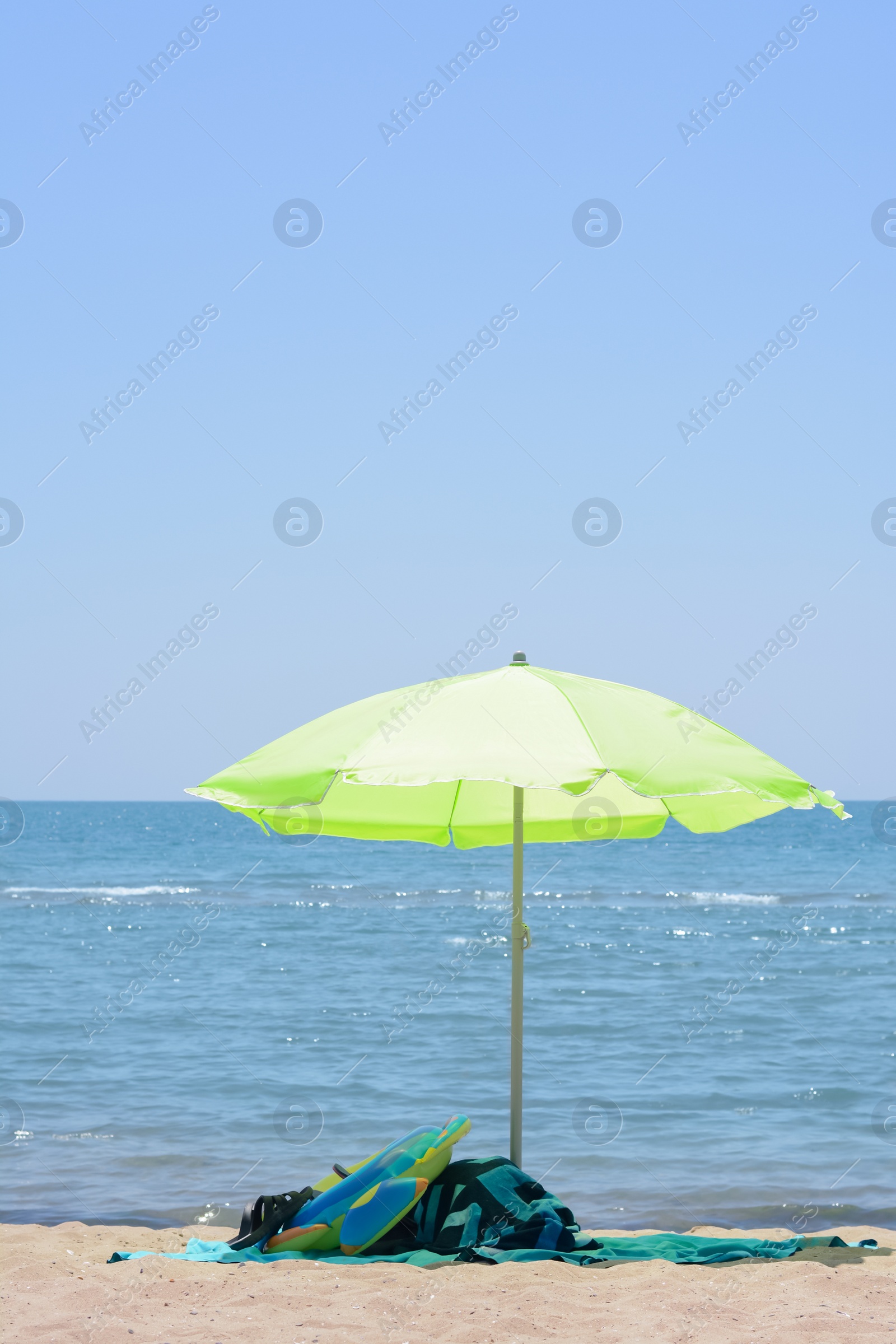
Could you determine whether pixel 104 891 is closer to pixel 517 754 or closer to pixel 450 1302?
pixel 450 1302

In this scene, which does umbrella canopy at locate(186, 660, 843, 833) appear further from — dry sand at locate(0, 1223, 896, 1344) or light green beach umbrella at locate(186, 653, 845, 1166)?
dry sand at locate(0, 1223, 896, 1344)

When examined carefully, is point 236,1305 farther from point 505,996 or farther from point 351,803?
point 505,996

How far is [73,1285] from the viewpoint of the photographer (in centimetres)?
435

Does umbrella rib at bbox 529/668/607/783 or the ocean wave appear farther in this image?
the ocean wave

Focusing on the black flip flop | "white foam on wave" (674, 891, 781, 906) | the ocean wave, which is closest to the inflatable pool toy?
the black flip flop

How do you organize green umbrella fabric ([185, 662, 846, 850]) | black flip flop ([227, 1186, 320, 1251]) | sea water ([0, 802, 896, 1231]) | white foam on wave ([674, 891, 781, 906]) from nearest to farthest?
green umbrella fabric ([185, 662, 846, 850]), black flip flop ([227, 1186, 320, 1251]), sea water ([0, 802, 896, 1231]), white foam on wave ([674, 891, 781, 906])

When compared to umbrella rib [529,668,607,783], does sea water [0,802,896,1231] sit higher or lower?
lower

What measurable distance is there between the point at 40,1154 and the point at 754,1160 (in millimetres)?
4613

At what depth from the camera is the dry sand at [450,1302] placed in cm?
382

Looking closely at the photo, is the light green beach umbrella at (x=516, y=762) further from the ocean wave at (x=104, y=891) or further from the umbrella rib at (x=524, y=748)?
the ocean wave at (x=104, y=891)

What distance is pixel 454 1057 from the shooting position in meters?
9.94

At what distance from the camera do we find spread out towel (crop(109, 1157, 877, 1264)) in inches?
184

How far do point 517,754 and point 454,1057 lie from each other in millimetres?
6810

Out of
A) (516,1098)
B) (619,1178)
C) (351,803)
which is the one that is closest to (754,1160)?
(619,1178)
